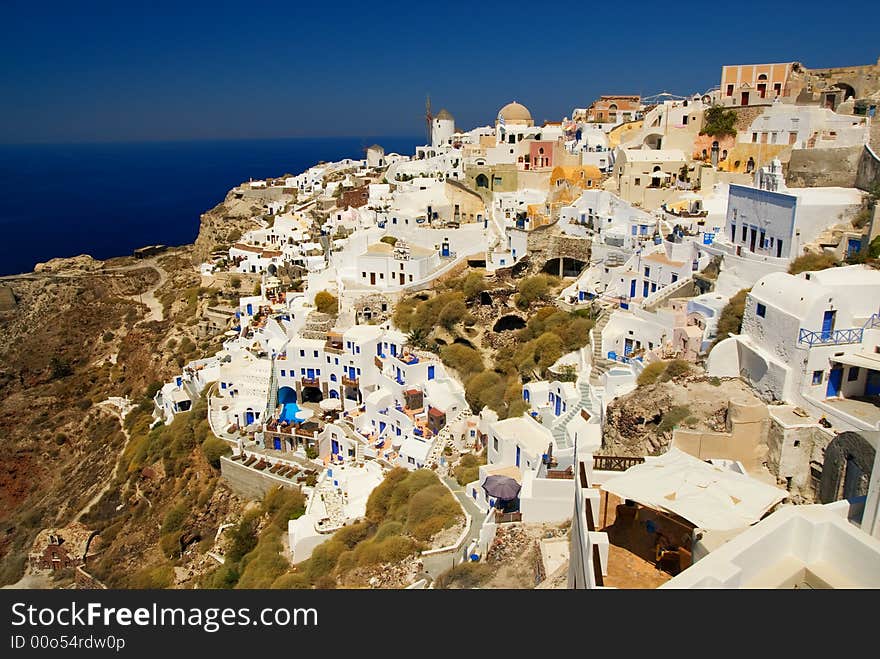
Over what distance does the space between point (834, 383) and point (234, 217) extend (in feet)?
175

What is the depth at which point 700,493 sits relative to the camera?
7465mm

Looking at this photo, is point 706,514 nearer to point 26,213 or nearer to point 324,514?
point 324,514

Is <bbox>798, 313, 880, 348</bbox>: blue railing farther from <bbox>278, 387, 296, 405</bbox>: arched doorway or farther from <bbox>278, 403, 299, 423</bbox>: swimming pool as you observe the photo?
<bbox>278, 387, 296, 405</bbox>: arched doorway

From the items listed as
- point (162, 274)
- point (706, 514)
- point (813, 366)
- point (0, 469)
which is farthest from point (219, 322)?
point (706, 514)

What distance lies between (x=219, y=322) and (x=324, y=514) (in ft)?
73.0

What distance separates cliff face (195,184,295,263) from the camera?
56.0 meters

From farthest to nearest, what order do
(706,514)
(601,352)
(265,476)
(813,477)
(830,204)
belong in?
(265,476) → (601,352) → (830,204) → (813,477) → (706,514)

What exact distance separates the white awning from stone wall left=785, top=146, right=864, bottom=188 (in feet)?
35.8

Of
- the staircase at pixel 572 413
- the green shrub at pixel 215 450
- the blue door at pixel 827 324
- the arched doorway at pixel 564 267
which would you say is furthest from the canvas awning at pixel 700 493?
the green shrub at pixel 215 450

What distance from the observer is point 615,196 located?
27750 millimetres

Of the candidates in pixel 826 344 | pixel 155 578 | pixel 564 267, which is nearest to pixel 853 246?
pixel 826 344

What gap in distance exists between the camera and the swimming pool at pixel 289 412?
26281mm

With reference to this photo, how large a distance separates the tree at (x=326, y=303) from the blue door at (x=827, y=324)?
22.0m

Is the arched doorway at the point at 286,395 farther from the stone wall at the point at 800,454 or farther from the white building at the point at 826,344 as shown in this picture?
the stone wall at the point at 800,454
